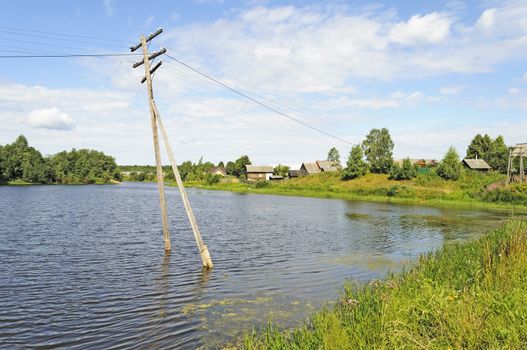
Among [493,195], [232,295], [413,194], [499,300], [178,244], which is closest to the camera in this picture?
[499,300]

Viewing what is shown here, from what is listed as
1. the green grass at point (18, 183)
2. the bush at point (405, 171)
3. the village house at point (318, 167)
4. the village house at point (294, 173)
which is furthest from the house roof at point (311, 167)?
the green grass at point (18, 183)

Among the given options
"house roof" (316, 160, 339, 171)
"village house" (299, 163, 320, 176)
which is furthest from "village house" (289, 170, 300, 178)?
"house roof" (316, 160, 339, 171)

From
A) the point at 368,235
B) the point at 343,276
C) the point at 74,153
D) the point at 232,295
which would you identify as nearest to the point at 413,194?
the point at 368,235

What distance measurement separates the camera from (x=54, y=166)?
152 meters

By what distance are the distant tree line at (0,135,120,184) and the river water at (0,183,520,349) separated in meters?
118

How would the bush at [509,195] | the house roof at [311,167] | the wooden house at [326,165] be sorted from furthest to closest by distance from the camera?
the wooden house at [326,165]
the house roof at [311,167]
the bush at [509,195]

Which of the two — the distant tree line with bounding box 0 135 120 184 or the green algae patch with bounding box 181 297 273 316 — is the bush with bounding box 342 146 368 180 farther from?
the distant tree line with bounding box 0 135 120 184

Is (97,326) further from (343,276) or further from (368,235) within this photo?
(368,235)

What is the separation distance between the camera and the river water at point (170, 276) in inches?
443

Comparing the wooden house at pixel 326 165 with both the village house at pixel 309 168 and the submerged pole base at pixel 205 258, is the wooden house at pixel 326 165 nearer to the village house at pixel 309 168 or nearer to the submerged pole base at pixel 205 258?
the village house at pixel 309 168

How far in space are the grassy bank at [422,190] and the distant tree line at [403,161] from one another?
80.1 inches

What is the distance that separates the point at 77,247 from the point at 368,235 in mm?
22105

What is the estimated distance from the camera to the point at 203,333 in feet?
36.3

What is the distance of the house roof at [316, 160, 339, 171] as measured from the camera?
144m
